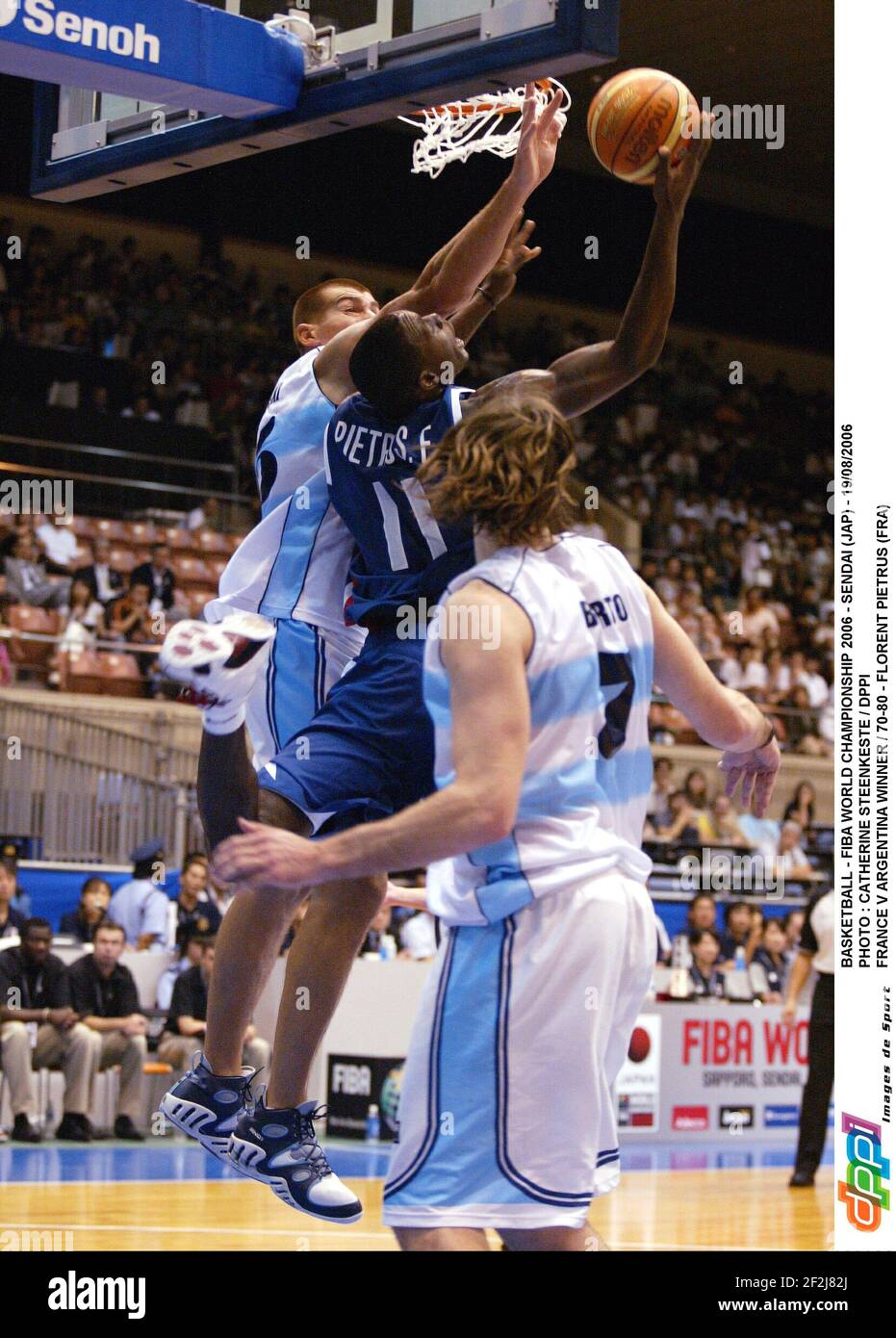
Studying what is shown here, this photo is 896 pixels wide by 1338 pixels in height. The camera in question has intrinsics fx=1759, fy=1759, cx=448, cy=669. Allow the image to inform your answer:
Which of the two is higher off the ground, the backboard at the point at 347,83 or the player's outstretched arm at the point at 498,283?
the backboard at the point at 347,83

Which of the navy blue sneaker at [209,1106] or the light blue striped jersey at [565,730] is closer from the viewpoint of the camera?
the light blue striped jersey at [565,730]

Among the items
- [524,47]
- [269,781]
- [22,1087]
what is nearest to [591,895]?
[269,781]

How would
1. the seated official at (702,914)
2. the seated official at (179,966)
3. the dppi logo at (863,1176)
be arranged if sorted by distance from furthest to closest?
1. the seated official at (702,914)
2. the seated official at (179,966)
3. the dppi logo at (863,1176)

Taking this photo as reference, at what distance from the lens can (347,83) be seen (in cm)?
494

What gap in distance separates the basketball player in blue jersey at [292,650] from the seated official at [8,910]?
7.34 meters

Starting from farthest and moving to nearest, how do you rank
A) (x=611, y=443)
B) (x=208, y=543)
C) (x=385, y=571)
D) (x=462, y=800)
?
(x=611, y=443), (x=208, y=543), (x=385, y=571), (x=462, y=800)

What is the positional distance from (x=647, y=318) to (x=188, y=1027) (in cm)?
908

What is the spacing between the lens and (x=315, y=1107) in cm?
477

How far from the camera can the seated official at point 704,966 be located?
15.4m

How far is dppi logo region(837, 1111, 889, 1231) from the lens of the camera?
21.3 feet

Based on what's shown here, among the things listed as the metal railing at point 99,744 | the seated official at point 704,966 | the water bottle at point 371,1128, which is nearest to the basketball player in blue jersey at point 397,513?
the water bottle at point 371,1128

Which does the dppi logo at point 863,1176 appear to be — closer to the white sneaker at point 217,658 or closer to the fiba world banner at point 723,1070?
the white sneaker at point 217,658

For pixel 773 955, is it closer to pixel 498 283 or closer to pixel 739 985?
pixel 739 985

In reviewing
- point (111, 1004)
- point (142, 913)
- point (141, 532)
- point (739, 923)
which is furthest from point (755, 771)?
point (141, 532)
